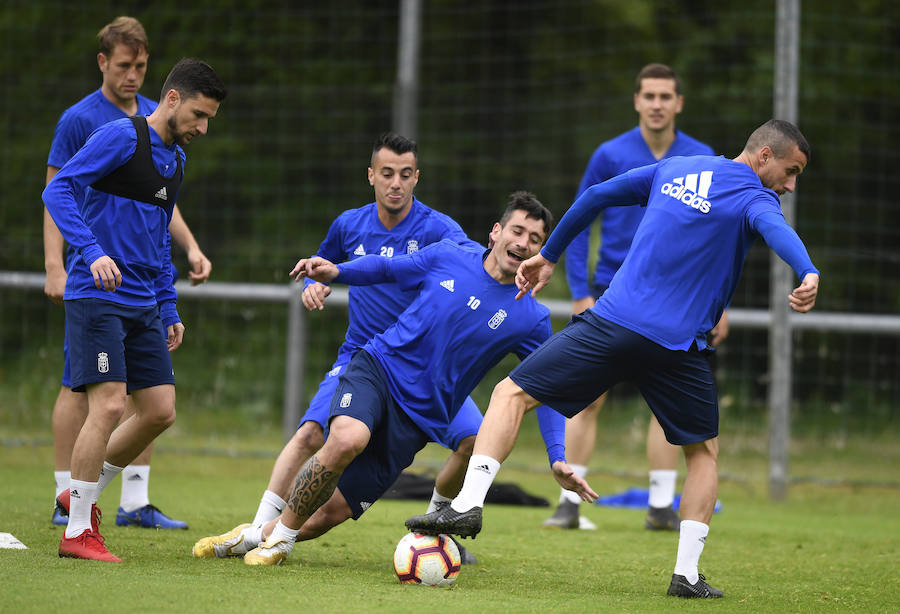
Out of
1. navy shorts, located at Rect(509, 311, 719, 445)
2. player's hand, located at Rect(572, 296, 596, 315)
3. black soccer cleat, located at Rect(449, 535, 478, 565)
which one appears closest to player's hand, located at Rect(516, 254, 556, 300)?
navy shorts, located at Rect(509, 311, 719, 445)

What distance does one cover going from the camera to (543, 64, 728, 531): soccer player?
6895mm

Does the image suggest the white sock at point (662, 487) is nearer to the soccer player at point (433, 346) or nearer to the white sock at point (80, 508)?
the soccer player at point (433, 346)

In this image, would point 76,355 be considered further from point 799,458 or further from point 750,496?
point 799,458

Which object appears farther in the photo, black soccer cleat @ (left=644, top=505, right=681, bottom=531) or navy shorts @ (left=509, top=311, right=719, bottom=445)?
black soccer cleat @ (left=644, top=505, right=681, bottom=531)

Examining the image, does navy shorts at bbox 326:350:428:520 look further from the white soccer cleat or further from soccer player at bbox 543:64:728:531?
soccer player at bbox 543:64:728:531

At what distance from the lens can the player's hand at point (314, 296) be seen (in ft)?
16.3

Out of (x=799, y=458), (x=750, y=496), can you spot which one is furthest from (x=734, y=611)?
(x=799, y=458)

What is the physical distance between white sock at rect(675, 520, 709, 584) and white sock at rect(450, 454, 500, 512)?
0.81 metres

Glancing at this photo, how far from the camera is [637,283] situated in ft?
14.8

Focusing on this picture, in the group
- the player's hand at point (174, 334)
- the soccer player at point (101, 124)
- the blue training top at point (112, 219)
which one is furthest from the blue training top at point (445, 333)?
the soccer player at point (101, 124)

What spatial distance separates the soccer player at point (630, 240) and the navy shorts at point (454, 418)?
1678mm

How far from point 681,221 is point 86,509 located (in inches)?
101

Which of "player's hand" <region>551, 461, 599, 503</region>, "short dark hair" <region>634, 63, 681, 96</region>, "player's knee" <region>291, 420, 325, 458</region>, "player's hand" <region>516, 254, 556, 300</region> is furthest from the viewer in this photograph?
"short dark hair" <region>634, 63, 681, 96</region>

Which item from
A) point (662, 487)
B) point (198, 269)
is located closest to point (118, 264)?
point (198, 269)
